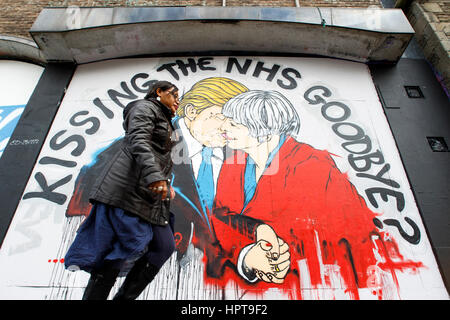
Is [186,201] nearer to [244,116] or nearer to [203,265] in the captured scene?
[203,265]

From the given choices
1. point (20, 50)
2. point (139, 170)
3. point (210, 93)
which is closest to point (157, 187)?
point (139, 170)

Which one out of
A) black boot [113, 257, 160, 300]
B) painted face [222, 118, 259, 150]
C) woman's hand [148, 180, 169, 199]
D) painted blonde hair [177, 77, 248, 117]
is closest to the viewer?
woman's hand [148, 180, 169, 199]

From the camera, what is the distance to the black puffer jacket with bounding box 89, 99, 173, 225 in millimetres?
1883

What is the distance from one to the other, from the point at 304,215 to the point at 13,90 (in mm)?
4980

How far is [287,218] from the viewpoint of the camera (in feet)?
11.0

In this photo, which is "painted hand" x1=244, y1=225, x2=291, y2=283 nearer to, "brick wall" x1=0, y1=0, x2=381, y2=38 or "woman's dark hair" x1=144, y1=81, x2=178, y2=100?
"woman's dark hair" x1=144, y1=81, x2=178, y2=100

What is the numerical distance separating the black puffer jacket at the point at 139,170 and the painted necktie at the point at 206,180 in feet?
4.52

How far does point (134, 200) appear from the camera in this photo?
195cm

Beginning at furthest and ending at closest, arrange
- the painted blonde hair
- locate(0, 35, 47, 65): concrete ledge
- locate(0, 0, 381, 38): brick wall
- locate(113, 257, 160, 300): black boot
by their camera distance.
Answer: locate(0, 0, 381, 38): brick wall
locate(0, 35, 47, 65): concrete ledge
the painted blonde hair
locate(113, 257, 160, 300): black boot

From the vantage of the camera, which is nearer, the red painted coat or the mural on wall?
the red painted coat

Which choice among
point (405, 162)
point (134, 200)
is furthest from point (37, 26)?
point (405, 162)

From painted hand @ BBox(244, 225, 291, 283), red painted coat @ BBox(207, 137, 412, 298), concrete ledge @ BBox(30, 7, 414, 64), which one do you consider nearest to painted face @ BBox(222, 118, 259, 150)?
red painted coat @ BBox(207, 137, 412, 298)

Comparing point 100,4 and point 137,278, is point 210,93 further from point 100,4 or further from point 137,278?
point 100,4

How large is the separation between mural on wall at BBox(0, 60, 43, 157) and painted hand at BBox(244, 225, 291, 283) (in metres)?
3.39
